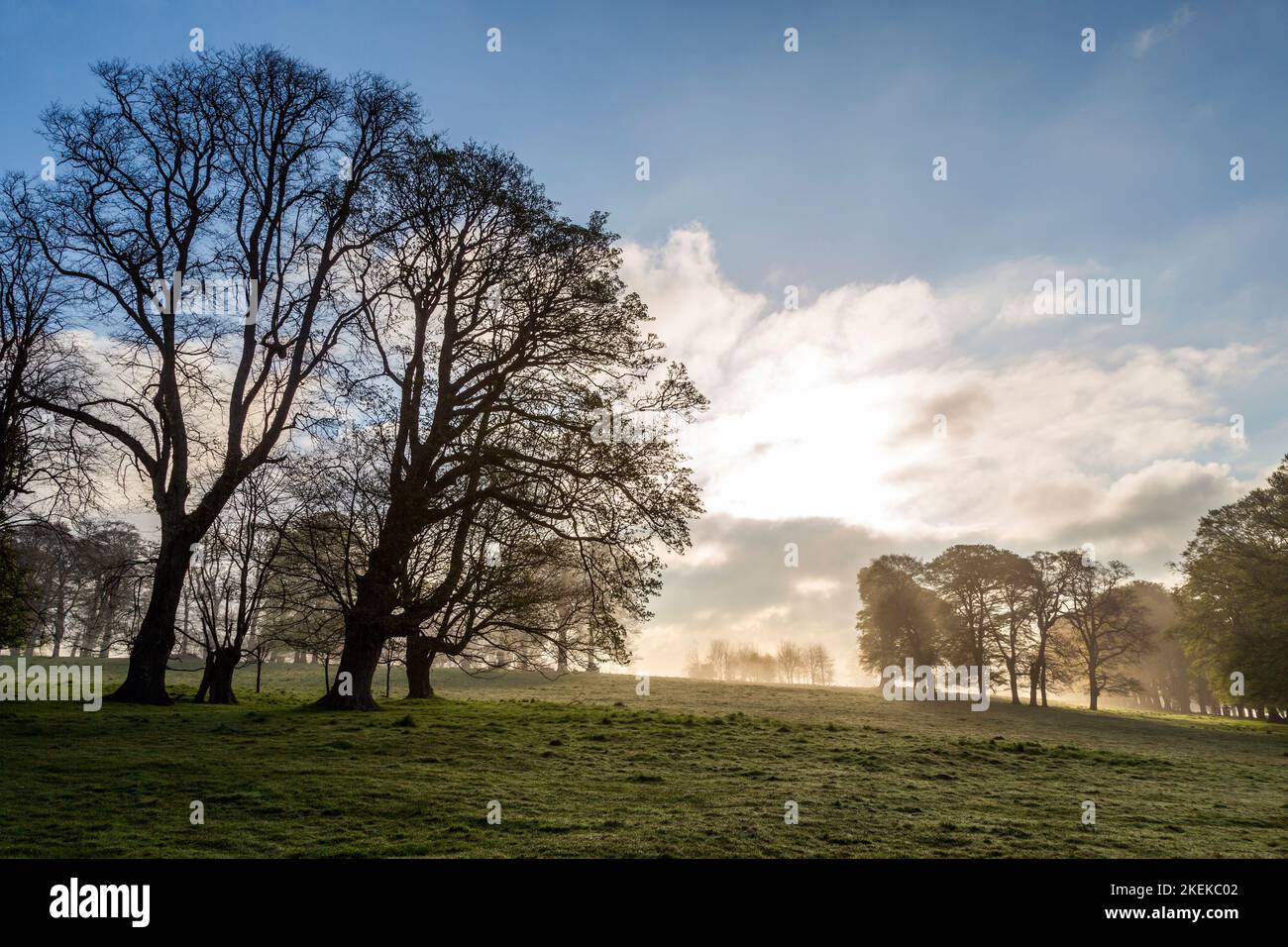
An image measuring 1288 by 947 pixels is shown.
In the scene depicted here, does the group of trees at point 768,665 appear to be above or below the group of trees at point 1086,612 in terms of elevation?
below

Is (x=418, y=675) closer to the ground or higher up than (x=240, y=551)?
closer to the ground

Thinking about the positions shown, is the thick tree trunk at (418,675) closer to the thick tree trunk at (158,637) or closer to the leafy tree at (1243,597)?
the thick tree trunk at (158,637)

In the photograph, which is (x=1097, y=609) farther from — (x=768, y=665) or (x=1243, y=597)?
(x=768, y=665)

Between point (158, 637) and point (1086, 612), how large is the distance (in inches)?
2491

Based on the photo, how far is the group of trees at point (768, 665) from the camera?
136 m

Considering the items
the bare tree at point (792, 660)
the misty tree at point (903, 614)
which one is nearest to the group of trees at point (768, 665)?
the bare tree at point (792, 660)

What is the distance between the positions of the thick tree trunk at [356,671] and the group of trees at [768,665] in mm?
106775

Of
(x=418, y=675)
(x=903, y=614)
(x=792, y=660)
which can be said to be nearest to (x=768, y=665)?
(x=792, y=660)

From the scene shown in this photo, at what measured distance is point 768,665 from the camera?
153625 millimetres

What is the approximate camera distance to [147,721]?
1775cm

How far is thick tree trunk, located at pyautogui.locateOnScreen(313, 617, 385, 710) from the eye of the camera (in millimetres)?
22922

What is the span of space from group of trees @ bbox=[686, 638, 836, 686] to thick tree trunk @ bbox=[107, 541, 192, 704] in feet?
359

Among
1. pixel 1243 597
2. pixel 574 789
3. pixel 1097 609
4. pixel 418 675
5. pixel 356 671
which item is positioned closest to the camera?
pixel 574 789
